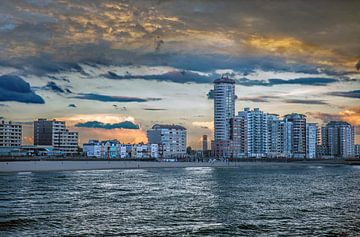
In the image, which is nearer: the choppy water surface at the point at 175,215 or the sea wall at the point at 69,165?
the choppy water surface at the point at 175,215

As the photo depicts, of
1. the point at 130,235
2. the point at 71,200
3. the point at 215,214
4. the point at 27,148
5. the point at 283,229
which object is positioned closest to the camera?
the point at 130,235

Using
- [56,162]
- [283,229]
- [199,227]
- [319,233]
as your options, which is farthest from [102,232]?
[56,162]

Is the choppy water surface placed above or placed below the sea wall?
above

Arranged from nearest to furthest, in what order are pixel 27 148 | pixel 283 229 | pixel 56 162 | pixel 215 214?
pixel 283 229 → pixel 215 214 → pixel 56 162 → pixel 27 148

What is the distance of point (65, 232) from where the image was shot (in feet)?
95.5

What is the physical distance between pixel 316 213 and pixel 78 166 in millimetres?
122814

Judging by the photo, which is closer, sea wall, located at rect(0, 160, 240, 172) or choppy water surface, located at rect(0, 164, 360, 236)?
choppy water surface, located at rect(0, 164, 360, 236)

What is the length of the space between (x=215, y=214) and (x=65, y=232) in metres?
13.3

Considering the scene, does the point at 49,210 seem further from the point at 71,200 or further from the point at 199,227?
the point at 199,227

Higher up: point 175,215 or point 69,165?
point 175,215

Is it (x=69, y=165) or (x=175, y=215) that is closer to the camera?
(x=175, y=215)

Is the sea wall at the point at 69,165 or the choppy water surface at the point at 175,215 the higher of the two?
the choppy water surface at the point at 175,215

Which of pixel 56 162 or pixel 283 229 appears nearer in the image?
pixel 283 229

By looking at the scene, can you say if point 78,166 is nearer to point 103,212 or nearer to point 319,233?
point 103,212
